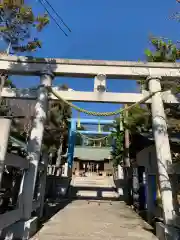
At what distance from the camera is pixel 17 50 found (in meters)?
5.48

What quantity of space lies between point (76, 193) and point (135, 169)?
6975 mm

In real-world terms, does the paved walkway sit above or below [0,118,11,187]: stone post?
below

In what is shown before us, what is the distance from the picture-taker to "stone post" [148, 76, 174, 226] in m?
4.65

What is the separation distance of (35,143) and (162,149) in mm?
3340

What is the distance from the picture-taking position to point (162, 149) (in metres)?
5.12

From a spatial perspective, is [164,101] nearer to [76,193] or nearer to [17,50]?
[17,50]

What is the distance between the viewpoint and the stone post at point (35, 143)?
4.78 metres

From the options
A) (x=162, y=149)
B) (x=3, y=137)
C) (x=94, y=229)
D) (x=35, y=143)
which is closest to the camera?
(x=3, y=137)

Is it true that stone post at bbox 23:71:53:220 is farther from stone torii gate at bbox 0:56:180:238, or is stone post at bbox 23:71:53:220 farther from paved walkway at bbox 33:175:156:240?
paved walkway at bbox 33:175:156:240

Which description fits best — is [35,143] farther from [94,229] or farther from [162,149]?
[162,149]

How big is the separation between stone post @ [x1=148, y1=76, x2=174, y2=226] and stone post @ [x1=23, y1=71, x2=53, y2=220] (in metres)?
3.09

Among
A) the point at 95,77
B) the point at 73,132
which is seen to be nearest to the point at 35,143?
the point at 95,77

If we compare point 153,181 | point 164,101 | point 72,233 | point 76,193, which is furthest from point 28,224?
point 76,193

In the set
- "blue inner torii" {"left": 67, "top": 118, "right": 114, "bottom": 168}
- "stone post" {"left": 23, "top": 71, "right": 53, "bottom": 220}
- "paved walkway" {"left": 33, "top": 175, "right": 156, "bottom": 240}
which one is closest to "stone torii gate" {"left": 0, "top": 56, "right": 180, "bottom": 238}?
"stone post" {"left": 23, "top": 71, "right": 53, "bottom": 220}
